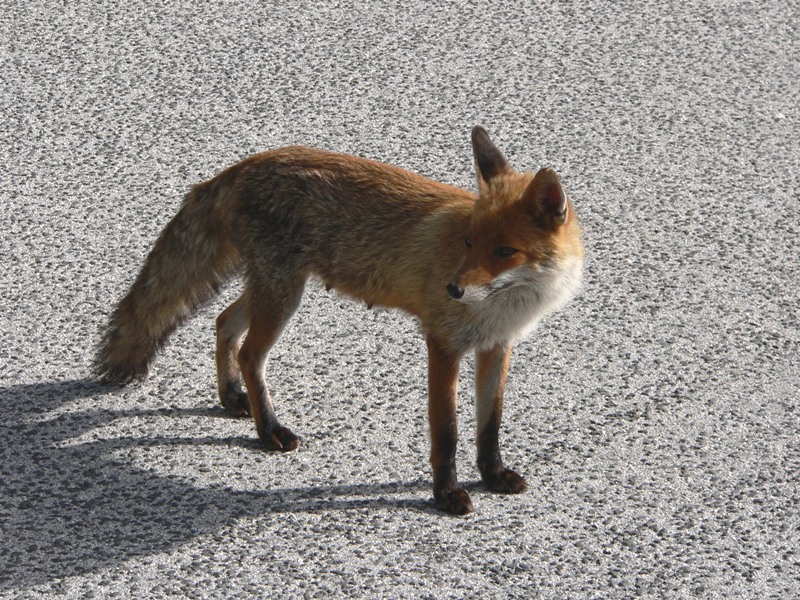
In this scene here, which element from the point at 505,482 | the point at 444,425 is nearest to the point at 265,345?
the point at 444,425

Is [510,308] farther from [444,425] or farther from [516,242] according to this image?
[444,425]

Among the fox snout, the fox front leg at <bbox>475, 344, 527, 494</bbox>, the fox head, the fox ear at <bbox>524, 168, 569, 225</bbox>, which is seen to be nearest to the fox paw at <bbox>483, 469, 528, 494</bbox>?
the fox front leg at <bbox>475, 344, 527, 494</bbox>

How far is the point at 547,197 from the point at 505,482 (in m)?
1.11

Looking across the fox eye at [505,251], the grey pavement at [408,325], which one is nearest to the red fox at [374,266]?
the fox eye at [505,251]

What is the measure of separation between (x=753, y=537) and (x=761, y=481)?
1.20 feet

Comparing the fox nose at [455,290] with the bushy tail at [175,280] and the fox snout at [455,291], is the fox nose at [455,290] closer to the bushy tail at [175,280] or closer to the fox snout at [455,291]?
the fox snout at [455,291]

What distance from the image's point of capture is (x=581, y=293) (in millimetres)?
5730

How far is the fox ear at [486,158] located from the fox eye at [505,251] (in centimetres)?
41

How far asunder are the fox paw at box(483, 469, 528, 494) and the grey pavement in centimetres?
5

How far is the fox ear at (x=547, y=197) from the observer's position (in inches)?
155

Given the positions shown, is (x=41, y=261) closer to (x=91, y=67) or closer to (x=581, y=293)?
(x=91, y=67)

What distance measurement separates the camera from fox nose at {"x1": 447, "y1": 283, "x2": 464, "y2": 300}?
3.91 metres

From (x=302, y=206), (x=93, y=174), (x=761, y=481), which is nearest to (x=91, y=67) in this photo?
(x=93, y=174)

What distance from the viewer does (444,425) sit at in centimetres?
425
